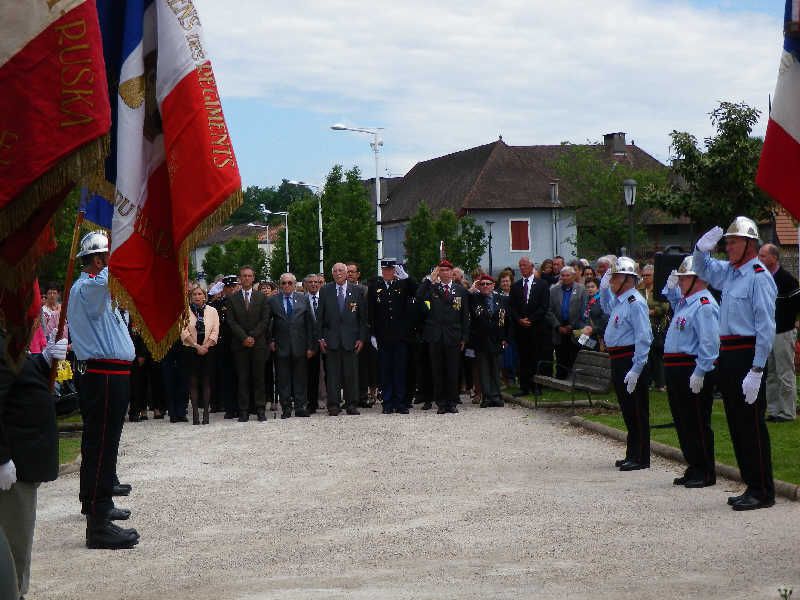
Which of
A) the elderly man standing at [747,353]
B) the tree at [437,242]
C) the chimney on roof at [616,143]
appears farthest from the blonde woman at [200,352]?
the chimney on roof at [616,143]

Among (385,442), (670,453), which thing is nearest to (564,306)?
(385,442)

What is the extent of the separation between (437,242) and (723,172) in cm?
3582

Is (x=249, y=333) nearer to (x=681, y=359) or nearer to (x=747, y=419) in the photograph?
(x=681, y=359)

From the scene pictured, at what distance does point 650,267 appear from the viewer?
19719mm

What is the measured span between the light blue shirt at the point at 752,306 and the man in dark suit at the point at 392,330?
9871 millimetres

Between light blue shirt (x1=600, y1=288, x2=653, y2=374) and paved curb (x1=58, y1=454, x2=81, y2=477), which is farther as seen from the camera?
paved curb (x1=58, y1=454, x2=81, y2=477)

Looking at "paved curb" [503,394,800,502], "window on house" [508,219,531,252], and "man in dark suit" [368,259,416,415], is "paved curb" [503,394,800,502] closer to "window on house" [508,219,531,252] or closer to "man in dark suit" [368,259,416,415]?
"man in dark suit" [368,259,416,415]

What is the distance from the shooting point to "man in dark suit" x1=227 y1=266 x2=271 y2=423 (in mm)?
18734

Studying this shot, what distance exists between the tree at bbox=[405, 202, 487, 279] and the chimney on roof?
2872cm

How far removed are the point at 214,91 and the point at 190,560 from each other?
3.56 metres

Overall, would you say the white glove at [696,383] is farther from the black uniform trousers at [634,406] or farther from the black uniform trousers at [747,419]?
the black uniform trousers at [634,406]

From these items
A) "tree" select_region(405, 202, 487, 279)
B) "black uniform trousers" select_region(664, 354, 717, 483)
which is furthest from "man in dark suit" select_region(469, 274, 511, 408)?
"tree" select_region(405, 202, 487, 279)

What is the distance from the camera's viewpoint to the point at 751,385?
30.3ft

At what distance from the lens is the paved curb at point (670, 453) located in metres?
9.91
